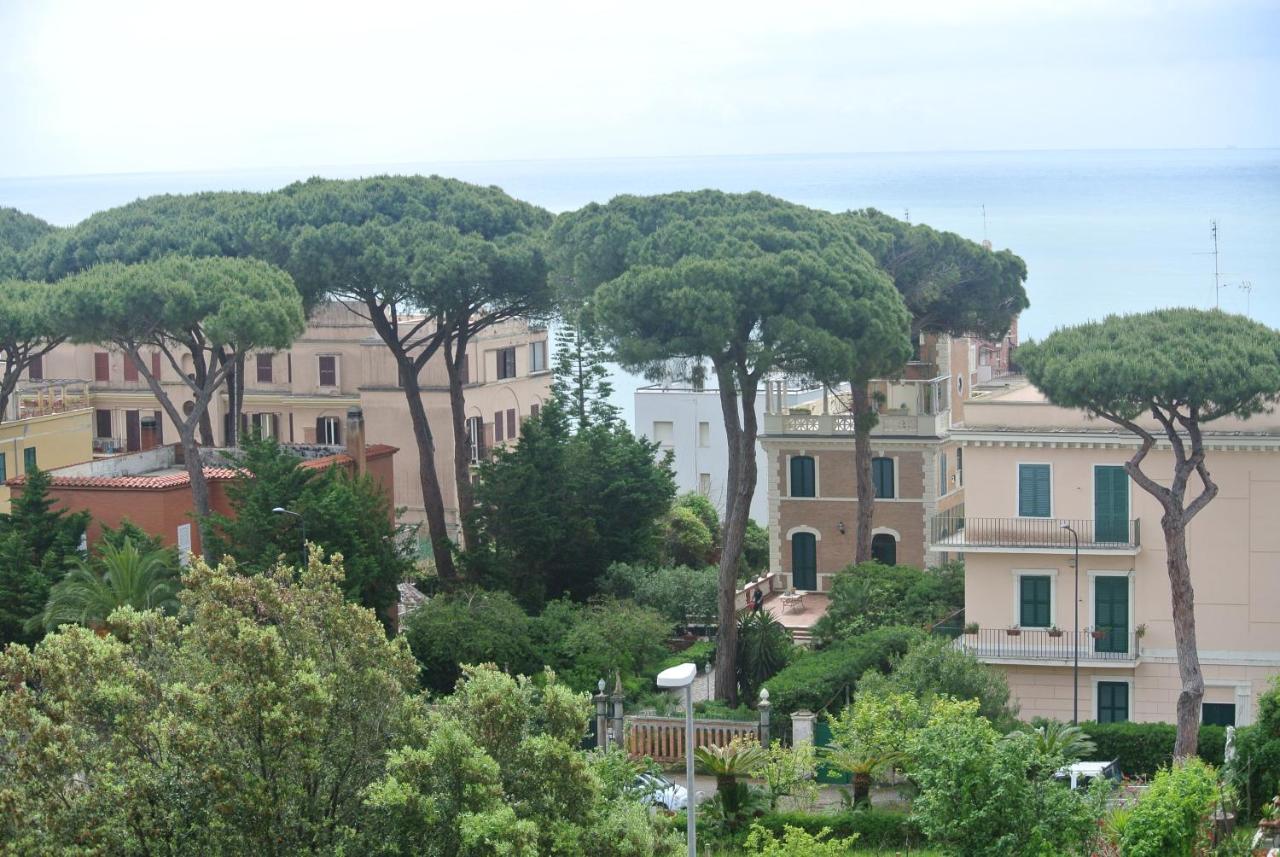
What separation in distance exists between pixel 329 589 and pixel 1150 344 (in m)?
19.0

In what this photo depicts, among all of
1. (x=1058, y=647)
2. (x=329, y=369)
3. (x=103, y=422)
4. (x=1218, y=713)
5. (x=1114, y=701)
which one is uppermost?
(x=329, y=369)

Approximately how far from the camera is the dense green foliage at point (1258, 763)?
26.1 m

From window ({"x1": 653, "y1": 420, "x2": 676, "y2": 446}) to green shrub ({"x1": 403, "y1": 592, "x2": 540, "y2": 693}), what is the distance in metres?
29.9

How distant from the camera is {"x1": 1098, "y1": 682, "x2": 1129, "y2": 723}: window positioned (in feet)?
116

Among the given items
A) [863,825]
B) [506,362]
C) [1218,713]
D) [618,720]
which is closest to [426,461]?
[618,720]

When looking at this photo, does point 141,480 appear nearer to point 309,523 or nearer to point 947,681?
point 309,523

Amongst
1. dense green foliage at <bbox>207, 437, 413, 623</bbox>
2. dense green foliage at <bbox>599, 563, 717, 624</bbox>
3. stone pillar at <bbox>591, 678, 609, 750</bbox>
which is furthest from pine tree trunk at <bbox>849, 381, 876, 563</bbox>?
stone pillar at <bbox>591, 678, 609, 750</bbox>

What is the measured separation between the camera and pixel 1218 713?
114ft

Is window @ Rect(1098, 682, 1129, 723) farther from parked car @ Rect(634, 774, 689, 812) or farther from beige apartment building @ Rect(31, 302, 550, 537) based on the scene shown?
beige apartment building @ Rect(31, 302, 550, 537)

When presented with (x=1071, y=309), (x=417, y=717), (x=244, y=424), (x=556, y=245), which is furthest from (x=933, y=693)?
(x=1071, y=309)

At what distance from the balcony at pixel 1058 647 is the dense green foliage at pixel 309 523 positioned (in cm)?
1110

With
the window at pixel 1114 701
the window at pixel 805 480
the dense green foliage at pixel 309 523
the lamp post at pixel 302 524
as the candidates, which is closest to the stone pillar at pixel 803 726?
the window at pixel 1114 701

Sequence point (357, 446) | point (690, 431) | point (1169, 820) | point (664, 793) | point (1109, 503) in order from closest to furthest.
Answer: point (1169, 820)
point (664, 793)
point (1109, 503)
point (357, 446)
point (690, 431)

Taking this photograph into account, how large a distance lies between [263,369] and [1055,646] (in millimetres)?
33822
